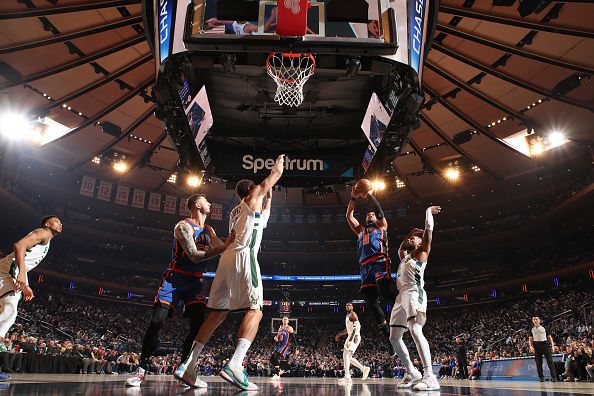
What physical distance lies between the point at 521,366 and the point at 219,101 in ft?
44.2

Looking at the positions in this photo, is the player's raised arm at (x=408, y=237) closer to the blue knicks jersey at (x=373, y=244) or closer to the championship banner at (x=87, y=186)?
the blue knicks jersey at (x=373, y=244)

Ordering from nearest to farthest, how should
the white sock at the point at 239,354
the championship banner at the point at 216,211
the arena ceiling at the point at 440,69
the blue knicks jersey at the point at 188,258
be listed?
1. the white sock at the point at 239,354
2. the blue knicks jersey at the point at 188,258
3. the arena ceiling at the point at 440,69
4. the championship banner at the point at 216,211

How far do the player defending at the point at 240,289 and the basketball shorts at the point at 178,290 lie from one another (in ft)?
3.60

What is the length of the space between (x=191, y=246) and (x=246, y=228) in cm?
80

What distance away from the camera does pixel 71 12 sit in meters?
11.3

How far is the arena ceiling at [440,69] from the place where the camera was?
37.2ft

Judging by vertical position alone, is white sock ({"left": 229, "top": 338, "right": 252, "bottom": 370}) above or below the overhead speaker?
below

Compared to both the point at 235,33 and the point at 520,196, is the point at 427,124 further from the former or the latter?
the point at 520,196

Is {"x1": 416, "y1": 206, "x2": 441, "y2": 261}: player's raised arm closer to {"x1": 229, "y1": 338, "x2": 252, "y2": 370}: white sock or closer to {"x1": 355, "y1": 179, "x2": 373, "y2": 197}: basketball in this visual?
{"x1": 355, "y1": 179, "x2": 373, "y2": 197}: basketball

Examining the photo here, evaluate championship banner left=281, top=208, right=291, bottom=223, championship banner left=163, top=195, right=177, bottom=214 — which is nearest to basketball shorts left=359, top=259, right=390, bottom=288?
championship banner left=163, top=195, right=177, bottom=214

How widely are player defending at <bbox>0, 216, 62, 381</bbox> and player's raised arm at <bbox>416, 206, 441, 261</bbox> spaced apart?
5.04m

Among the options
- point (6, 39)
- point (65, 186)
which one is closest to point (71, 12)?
point (6, 39)

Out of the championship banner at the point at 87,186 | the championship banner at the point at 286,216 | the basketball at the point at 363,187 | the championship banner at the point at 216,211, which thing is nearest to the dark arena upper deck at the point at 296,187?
the championship banner at the point at 87,186

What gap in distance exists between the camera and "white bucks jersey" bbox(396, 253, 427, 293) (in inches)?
243
